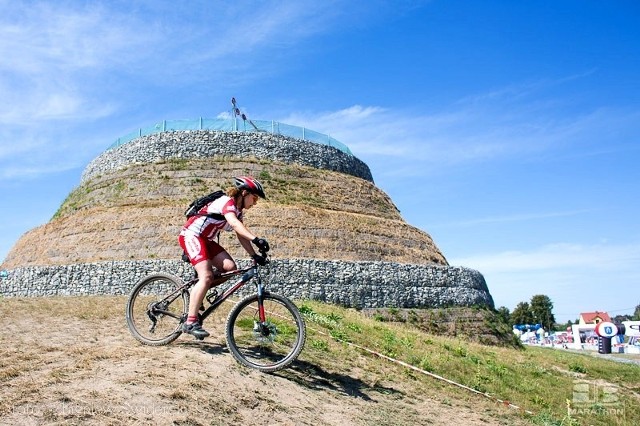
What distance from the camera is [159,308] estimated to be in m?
8.45

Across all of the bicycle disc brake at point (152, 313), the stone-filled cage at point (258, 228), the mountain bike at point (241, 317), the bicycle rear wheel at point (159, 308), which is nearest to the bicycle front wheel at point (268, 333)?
the mountain bike at point (241, 317)

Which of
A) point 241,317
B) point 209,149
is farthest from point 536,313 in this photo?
point 241,317

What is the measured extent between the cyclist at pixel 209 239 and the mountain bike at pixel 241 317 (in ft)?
0.51

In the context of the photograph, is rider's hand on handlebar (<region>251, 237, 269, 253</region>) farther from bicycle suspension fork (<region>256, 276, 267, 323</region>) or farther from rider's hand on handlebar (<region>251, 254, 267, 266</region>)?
bicycle suspension fork (<region>256, 276, 267, 323</region>)

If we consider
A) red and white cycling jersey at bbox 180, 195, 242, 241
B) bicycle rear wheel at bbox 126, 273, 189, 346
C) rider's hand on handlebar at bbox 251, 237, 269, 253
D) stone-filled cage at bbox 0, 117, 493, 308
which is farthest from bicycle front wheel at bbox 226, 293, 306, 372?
stone-filled cage at bbox 0, 117, 493, 308

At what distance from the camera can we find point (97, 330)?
378 inches

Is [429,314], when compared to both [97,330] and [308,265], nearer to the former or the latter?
[308,265]

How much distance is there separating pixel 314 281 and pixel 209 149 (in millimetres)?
15085

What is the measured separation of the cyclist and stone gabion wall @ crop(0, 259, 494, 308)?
56.3ft

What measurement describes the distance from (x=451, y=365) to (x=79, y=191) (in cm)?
3410

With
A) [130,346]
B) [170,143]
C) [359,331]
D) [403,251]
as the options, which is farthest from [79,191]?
[130,346]

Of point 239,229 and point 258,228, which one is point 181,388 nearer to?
point 239,229

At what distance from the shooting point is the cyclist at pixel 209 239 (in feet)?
25.5

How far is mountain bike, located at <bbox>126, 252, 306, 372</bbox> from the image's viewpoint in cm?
762
